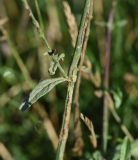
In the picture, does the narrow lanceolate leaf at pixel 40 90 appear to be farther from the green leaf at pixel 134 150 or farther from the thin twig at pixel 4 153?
the thin twig at pixel 4 153

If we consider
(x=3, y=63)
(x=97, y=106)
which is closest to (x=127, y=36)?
(x=97, y=106)

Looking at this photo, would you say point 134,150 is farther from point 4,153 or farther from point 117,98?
point 4,153

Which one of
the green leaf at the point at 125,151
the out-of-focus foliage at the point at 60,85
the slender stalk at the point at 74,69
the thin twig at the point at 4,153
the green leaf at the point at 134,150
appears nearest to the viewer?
the slender stalk at the point at 74,69

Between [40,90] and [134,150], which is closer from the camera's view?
[40,90]

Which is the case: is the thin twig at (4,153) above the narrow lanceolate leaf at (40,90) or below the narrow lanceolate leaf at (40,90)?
below

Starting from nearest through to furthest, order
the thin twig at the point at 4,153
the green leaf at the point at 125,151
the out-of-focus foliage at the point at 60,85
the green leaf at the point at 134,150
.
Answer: the green leaf at the point at 125,151, the green leaf at the point at 134,150, the thin twig at the point at 4,153, the out-of-focus foliage at the point at 60,85

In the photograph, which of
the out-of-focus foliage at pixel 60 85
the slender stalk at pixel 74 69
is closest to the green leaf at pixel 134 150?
the out-of-focus foliage at pixel 60 85

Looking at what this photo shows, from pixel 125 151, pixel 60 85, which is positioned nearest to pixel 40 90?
pixel 125 151

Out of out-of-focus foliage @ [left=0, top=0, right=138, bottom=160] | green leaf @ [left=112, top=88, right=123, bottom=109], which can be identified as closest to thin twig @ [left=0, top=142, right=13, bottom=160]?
out-of-focus foliage @ [left=0, top=0, right=138, bottom=160]

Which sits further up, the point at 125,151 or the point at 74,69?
the point at 74,69
